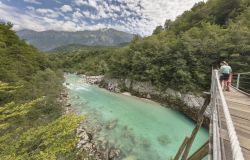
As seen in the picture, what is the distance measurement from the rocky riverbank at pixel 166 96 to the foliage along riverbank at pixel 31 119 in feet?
43.8

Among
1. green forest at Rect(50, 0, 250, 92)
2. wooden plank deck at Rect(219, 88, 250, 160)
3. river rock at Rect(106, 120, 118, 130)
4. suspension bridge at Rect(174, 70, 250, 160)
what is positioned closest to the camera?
suspension bridge at Rect(174, 70, 250, 160)

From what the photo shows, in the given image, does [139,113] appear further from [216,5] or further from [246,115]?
[216,5]

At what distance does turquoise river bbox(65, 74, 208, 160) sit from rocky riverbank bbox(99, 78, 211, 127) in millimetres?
1340

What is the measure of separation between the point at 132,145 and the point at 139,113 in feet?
22.9

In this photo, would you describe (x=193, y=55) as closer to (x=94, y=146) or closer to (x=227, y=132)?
(x=94, y=146)

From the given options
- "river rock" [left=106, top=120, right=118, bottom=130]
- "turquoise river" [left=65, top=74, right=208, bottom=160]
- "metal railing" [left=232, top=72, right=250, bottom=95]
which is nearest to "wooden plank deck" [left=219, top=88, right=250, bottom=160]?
"metal railing" [left=232, top=72, right=250, bottom=95]

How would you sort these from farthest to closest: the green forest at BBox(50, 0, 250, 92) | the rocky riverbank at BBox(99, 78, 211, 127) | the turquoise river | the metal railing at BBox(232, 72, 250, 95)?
the green forest at BBox(50, 0, 250, 92)
the rocky riverbank at BBox(99, 78, 211, 127)
the turquoise river
the metal railing at BBox(232, 72, 250, 95)

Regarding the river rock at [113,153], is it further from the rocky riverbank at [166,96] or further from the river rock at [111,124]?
the rocky riverbank at [166,96]

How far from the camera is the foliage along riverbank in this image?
4450mm

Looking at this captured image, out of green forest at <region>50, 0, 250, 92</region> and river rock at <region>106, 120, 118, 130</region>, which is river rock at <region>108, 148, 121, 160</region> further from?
green forest at <region>50, 0, 250, 92</region>

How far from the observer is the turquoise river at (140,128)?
10.9 m

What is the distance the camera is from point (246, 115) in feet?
11.0

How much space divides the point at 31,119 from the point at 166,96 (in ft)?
58.1

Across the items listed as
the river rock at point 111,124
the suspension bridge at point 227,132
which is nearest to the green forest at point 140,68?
the suspension bridge at point 227,132
